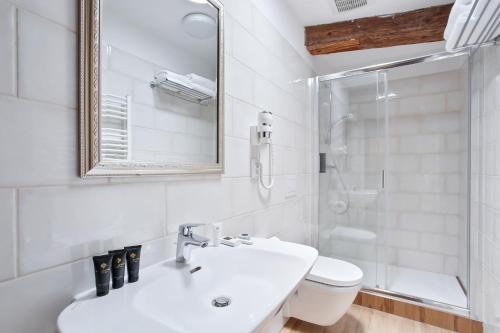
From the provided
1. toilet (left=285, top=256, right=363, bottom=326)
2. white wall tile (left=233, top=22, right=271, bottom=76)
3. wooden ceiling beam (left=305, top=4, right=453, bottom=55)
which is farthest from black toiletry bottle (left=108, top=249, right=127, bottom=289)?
wooden ceiling beam (left=305, top=4, right=453, bottom=55)

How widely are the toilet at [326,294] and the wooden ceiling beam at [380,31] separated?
1.73 metres

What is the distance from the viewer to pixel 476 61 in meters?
1.92

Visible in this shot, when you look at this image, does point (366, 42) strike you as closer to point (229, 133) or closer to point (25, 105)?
point (229, 133)

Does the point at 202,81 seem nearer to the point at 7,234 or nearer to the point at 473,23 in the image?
the point at 7,234

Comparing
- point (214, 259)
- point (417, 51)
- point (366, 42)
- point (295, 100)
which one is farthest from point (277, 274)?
point (417, 51)

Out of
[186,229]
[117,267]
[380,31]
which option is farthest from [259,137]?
[380,31]

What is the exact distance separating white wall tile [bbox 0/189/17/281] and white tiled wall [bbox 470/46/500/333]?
85.6 inches

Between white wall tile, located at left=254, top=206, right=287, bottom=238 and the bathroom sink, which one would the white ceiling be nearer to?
white wall tile, located at left=254, top=206, right=287, bottom=238

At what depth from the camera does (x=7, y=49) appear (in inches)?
22.9

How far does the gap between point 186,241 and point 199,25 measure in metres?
0.88

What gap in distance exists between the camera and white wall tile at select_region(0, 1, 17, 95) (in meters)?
0.57

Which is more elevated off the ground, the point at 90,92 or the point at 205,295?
the point at 90,92

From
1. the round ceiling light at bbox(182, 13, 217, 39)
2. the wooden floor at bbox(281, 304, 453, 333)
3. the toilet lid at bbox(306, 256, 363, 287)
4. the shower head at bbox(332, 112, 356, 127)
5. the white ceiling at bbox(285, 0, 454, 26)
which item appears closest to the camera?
the round ceiling light at bbox(182, 13, 217, 39)

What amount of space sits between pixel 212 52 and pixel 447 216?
8.90ft
